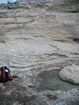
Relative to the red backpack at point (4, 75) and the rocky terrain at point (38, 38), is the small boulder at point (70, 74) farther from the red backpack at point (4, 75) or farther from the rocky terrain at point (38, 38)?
the red backpack at point (4, 75)

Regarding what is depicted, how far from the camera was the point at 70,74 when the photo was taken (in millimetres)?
7125

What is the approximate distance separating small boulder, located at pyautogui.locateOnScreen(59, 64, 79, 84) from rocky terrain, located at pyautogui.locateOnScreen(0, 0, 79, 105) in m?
0.52

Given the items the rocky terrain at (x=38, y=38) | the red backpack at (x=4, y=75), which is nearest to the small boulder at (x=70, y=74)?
the rocky terrain at (x=38, y=38)

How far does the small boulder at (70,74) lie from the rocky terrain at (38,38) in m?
0.52

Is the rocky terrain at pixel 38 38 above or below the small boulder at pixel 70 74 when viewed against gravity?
above

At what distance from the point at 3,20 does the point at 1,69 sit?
104 inches

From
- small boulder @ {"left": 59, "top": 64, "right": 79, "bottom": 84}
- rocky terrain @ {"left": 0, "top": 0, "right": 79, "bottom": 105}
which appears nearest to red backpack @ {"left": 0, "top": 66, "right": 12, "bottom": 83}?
rocky terrain @ {"left": 0, "top": 0, "right": 79, "bottom": 105}

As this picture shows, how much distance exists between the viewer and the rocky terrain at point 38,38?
26.5 ft

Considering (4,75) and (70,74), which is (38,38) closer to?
(70,74)

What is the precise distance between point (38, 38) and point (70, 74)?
2.42 metres

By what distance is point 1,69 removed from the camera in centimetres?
689

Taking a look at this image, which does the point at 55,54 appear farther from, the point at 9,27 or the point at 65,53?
the point at 9,27

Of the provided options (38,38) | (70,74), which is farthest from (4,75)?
(38,38)

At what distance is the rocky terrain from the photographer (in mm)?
8062
